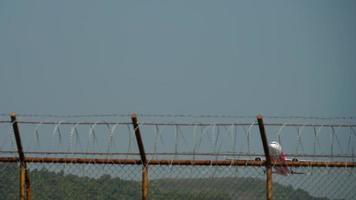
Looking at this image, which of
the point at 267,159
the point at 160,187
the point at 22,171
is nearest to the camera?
the point at 267,159

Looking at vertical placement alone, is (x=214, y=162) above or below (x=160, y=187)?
below

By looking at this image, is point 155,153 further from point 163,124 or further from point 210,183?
point 210,183

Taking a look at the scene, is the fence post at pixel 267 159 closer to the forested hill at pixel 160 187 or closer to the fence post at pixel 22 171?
the forested hill at pixel 160 187

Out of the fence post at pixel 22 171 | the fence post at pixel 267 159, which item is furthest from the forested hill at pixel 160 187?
the fence post at pixel 267 159

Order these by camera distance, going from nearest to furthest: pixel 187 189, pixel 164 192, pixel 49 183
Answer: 1. pixel 187 189
2. pixel 164 192
3. pixel 49 183

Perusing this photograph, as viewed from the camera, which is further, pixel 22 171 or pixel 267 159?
pixel 22 171

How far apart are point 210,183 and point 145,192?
5.06ft

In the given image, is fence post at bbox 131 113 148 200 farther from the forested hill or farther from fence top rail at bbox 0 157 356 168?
A: the forested hill

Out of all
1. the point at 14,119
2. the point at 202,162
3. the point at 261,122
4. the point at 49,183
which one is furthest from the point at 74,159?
the point at 49,183

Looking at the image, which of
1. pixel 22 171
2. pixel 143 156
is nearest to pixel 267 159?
pixel 143 156

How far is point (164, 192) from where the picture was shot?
1672 centimetres

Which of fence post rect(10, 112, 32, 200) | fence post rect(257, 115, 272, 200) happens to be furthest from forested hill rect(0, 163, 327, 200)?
fence post rect(257, 115, 272, 200)

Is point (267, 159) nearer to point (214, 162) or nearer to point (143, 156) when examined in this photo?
point (214, 162)

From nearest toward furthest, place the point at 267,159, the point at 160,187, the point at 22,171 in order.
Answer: the point at 267,159
the point at 22,171
the point at 160,187
